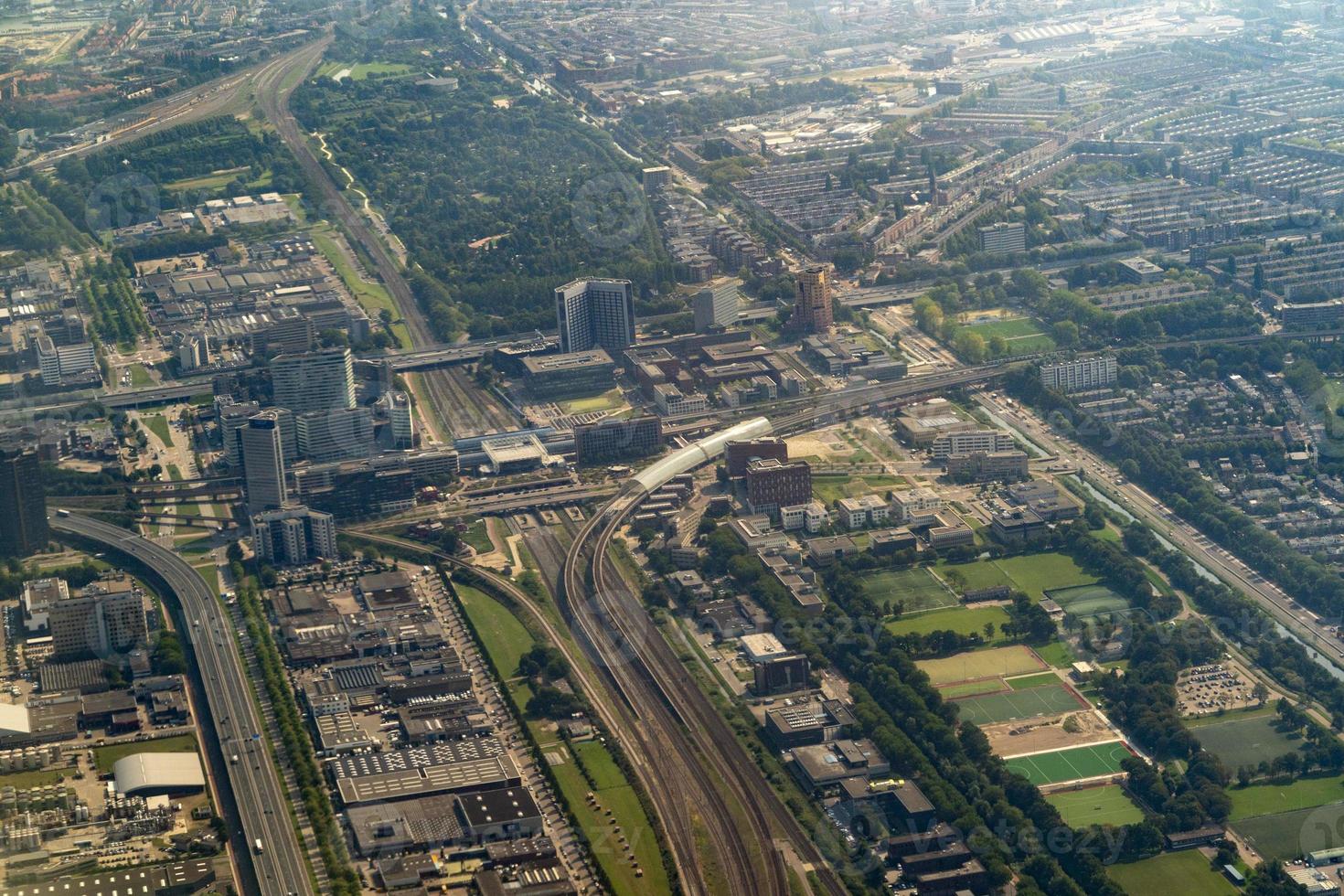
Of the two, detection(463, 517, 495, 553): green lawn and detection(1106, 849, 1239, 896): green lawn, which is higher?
detection(463, 517, 495, 553): green lawn

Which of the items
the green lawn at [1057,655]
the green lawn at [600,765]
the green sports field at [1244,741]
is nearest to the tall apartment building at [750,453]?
Result: the green lawn at [1057,655]

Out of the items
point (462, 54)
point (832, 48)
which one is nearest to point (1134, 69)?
point (832, 48)

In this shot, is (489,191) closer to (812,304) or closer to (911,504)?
(812,304)

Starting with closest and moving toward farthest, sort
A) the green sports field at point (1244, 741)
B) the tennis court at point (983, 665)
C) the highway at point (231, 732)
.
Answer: the highway at point (231, 732) < the green sports field at point (1244, 741) < the tennis court at point (983, 665)

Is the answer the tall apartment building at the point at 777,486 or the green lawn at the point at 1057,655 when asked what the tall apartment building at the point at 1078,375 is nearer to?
the tall apartment building at the point at 777,486

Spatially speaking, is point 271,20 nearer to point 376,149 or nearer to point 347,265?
point 376,149

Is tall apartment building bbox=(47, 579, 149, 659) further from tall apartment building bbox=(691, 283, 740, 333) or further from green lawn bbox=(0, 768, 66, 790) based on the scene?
tall apartment building bbox=(691, 283, 740, 333)

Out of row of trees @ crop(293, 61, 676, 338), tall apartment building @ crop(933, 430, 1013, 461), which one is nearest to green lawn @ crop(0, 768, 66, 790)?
tall apartment building @ crop(933, 430, 1013, 461)
